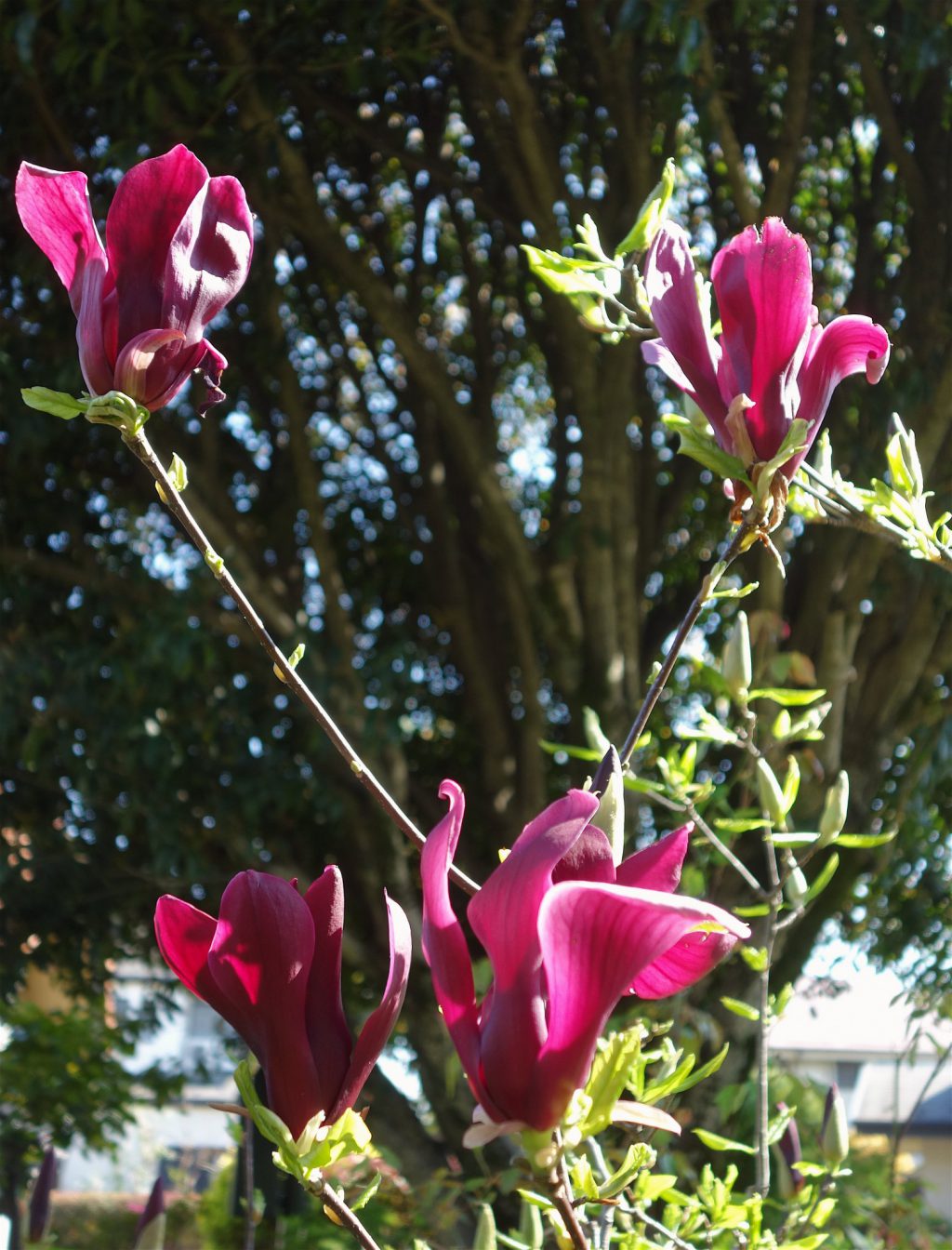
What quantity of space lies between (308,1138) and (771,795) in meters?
0.52

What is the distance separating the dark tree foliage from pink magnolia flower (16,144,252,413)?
2.01 metres

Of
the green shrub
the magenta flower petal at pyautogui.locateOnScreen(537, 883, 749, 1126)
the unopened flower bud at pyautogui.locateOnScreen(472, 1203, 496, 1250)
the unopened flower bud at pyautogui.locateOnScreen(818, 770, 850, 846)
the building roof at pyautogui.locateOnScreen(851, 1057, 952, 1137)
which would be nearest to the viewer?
the magenta flower petal at pyautogui.locateOnScreen(537, 883, 749, 1126)

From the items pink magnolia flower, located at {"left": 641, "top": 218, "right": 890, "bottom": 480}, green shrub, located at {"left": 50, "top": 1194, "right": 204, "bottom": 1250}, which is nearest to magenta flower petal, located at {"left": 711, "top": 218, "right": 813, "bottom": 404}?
pink magnolia flower, located at {"left": 641, "top": 218, "right": 890, "bottom": 480}

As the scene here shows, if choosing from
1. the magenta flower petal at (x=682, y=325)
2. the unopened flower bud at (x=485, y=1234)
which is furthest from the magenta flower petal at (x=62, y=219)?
the unopened flower bud at (x=485, y=1234)

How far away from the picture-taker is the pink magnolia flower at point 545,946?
1.19 feet

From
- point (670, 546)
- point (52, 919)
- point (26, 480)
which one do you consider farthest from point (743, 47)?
point (52, 919)

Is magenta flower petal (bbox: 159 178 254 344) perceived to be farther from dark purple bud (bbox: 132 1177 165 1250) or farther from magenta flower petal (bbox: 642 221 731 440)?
dark purple bud (bbox: 132 1177 165 1250)

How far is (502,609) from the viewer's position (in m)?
3.74

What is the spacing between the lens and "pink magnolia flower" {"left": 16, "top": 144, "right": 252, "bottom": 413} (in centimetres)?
53

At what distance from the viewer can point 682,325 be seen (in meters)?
0.59

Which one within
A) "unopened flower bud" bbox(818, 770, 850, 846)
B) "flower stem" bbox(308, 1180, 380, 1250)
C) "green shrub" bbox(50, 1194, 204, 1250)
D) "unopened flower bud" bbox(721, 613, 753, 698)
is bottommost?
"green shrub" bbox(50, 1194, 204, 1250)

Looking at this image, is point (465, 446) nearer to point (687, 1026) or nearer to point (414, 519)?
point (414, 519)

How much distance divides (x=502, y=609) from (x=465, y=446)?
682 millimetres

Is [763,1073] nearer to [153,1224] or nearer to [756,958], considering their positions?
[756,958]
